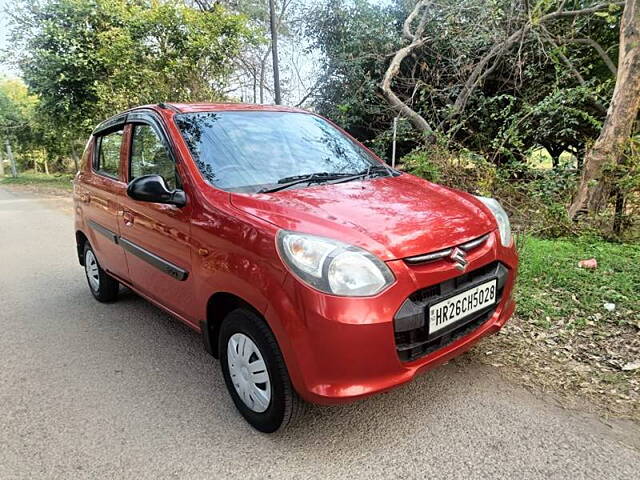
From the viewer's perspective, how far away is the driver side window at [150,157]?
8.93ft

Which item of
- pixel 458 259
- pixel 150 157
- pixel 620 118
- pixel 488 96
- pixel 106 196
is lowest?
pixel 458 259

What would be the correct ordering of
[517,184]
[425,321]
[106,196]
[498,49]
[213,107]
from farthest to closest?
[498,49], [517,184], [106,196], [213,107], [425,321]

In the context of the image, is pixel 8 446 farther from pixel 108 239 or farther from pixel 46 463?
pixel 108 239

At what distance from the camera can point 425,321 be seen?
1.97 metres

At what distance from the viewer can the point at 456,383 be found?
262cm

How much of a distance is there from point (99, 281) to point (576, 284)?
4.30 meters

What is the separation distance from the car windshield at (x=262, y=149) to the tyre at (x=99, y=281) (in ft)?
6.54

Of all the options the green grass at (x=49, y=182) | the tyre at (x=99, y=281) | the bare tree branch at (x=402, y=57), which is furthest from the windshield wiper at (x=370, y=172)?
the green grass at (x=49, y=182)

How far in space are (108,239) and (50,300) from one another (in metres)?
1.35

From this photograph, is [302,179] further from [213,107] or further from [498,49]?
[498,49]

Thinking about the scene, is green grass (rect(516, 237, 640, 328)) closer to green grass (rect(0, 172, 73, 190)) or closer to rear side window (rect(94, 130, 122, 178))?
rear side window (rect(94, 130, 122, 178))

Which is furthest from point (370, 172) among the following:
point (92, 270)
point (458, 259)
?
point (92, 270)

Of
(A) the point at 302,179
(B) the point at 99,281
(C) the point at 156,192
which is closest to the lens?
(C) the point at 156,192

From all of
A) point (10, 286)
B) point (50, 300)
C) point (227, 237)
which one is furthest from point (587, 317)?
point (10, 286)
